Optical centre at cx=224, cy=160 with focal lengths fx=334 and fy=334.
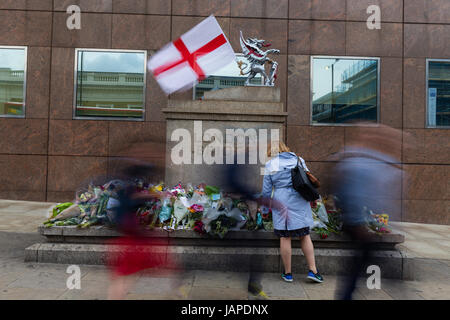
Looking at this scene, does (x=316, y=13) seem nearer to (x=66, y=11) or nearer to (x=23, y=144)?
(x=66, y=11)

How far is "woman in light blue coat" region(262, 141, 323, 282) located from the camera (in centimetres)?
404

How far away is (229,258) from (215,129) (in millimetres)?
3039

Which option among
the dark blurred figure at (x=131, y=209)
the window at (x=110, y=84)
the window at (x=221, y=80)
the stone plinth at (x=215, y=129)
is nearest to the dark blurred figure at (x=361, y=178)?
the dark blurred figure at (x=131, y=209)

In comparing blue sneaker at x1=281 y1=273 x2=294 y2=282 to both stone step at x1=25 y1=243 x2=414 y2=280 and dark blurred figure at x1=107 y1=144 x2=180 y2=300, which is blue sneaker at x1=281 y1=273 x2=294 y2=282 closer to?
stone step at x1=25 y1=243 x2=414 y2=280

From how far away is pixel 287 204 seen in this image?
404cm

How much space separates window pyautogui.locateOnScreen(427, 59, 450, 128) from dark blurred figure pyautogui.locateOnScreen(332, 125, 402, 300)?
818 cm

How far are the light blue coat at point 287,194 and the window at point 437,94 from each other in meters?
8.03

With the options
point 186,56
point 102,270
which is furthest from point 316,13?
point 102,270

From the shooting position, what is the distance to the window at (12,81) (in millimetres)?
10109

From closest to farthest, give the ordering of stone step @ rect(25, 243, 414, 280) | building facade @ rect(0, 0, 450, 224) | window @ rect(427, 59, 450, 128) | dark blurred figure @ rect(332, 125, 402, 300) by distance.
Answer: dark blurred figure @ rect(332, 125, 402, 300), stone step @ rect(25, 243, 414, 280), building facade @ rect(0, 0, 450, 224), window @ rect(427, 59, 450, 128)

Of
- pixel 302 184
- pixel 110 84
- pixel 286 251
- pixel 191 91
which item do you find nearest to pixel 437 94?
pixel 191 91

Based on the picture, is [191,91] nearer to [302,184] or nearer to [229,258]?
[229,258]

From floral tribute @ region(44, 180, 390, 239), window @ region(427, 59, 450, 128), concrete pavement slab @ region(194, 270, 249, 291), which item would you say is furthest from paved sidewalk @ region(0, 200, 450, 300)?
window @ region(427, 59, 450, 128)
